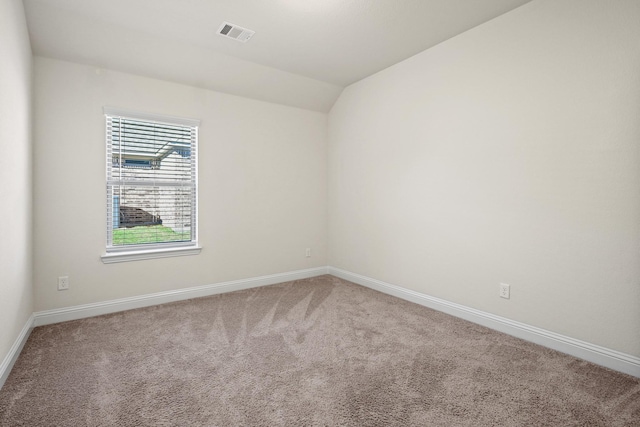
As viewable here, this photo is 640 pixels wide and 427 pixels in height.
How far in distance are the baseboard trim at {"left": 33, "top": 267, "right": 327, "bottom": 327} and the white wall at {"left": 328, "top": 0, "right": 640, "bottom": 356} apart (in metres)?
1.38

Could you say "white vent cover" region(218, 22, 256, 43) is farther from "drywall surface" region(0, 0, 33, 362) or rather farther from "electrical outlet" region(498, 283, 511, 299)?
"electrical outlet" region(498, 283, 511, 299)

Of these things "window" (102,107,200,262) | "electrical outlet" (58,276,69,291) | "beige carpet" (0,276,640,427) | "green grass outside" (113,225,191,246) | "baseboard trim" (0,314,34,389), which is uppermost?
"window" (102,107,200,262)

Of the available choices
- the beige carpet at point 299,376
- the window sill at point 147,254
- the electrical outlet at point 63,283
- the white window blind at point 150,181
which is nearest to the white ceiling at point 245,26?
the white window blind at point 150,181

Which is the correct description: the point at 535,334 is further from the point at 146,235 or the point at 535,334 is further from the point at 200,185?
the point at 146,235

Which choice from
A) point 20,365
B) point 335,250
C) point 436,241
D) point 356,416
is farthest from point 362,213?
point 20,365

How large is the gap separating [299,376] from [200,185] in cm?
248

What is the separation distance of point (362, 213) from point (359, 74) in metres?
1.72

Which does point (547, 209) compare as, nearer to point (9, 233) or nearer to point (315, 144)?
point (315, 144)

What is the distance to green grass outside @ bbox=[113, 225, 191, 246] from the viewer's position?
3414mm

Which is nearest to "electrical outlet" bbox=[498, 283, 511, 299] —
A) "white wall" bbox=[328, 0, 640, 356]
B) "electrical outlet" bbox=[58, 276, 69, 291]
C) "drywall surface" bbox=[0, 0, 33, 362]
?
"white wall" bbox=[328, 0, 640, 356]

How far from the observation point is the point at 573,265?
242cm

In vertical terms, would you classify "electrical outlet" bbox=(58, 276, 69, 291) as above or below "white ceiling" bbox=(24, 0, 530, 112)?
below

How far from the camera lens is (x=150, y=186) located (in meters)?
3.57

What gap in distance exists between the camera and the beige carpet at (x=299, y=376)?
5.74 feet
